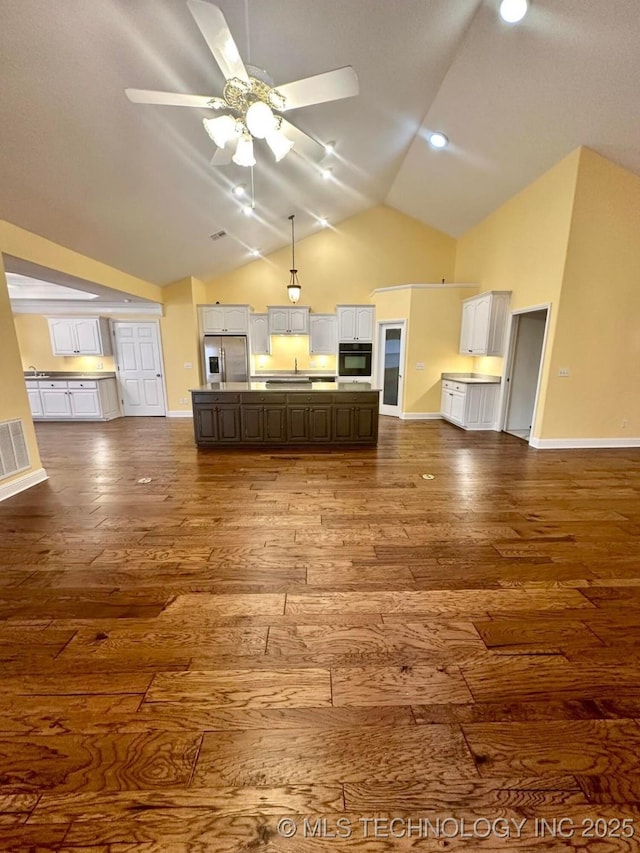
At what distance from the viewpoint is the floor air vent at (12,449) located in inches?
137

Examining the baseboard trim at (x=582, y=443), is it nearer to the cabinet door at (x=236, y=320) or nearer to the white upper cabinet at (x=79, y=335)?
the cabinet door at (x=236, y=320)

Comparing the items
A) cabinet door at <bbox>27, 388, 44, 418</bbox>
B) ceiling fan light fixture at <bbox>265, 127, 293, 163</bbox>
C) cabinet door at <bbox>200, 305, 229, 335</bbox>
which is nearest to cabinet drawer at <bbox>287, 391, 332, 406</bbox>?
ceiling fan light fixture at <bbox>265, 127, 293, 163</bbox>

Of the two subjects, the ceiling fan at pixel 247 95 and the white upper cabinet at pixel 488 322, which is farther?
the white upper cabinet at pixel 488 322

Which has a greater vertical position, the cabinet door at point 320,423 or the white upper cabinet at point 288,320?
the white upper cabinet at point 288,320

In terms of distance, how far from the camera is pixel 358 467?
4250 millimetres

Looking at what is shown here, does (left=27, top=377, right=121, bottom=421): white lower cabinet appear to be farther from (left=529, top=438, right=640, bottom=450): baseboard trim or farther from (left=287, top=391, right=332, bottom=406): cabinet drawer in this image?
(left=529, top=438, right=640, bottom=450): baseboard trim

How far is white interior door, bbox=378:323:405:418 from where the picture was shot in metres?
7.17

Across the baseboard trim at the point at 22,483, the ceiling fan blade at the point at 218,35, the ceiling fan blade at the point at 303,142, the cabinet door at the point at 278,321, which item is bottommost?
the baseboard trim at the point at 22,483

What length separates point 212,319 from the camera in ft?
24.5

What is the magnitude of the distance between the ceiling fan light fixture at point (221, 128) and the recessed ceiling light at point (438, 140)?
345 cm

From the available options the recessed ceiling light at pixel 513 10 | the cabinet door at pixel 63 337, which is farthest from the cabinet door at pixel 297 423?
the cabinet door at pixel 63 337

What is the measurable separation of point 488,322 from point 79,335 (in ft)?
26.3

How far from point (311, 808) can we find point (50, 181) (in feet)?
15.4

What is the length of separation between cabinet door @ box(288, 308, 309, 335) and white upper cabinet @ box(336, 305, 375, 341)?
74 centimetres
